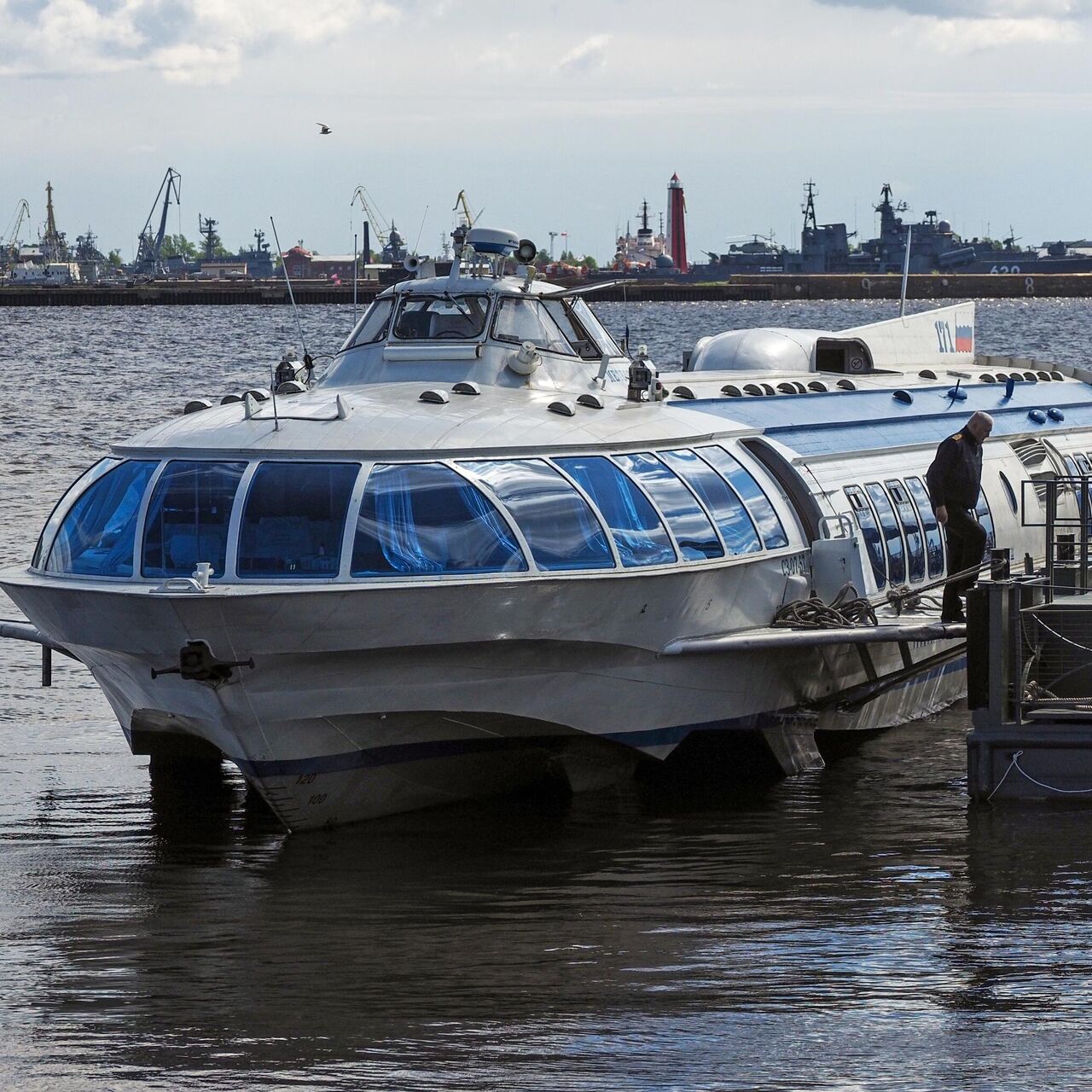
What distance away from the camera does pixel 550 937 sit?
13.1 meters

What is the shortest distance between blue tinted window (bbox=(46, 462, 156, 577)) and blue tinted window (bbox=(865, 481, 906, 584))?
7277 millimetres

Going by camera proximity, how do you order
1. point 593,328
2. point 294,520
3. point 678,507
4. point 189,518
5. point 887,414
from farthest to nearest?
point 887,414 → point 593,328 → point 678,507 → point 189,518 → point 294,520

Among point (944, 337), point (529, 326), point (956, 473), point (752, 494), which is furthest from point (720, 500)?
point (944, 337)

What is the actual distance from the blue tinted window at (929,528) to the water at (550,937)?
1.94m

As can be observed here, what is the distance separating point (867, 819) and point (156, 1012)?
6.80 metres

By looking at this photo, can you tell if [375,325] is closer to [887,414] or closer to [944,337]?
[887,414]

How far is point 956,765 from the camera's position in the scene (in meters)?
18.6

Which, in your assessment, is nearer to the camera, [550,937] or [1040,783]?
[550,937]

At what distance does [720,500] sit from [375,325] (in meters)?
4.18

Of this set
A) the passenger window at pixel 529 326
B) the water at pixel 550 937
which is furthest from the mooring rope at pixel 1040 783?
the passenger window at pixel 529 326

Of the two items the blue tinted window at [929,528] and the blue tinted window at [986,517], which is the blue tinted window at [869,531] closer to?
the blue tinted window at [929,528]

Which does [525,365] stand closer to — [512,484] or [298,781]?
[512,484]

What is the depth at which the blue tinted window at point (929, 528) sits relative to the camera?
2041 centimetres

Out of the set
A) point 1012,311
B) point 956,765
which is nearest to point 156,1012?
point 956,765
